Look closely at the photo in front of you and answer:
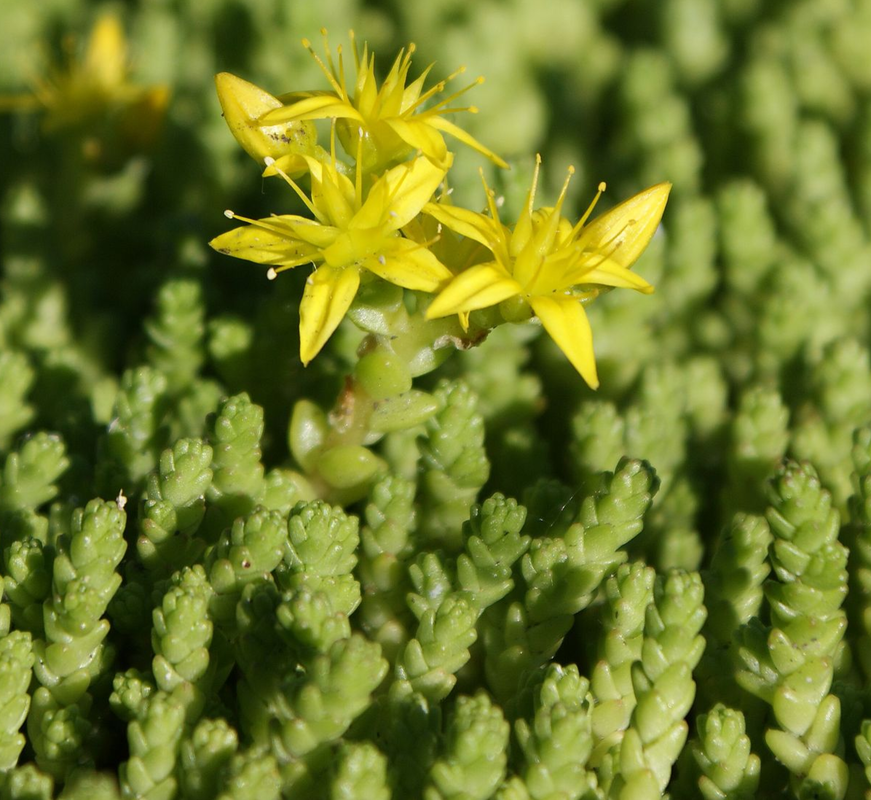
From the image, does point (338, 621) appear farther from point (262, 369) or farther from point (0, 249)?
point (0, 249)

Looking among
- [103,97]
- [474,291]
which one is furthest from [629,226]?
[103,97]

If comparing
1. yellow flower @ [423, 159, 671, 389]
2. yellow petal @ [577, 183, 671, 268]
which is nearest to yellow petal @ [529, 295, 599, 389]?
yellow flower @ [423, 159, 671, 389]

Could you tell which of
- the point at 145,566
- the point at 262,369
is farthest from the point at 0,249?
the point at 145,566

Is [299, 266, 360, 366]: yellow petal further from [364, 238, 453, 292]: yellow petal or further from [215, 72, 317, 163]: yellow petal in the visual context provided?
[215, 72, 317, 163]: yellow petal

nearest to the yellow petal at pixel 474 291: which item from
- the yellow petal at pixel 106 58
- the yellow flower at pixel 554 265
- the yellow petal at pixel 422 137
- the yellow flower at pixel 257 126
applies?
the yellow flower at pixel 554 265

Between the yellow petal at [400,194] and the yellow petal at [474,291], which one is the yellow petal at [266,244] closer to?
the yellow petal at [400,194]

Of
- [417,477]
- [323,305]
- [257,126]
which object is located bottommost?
[417,477]

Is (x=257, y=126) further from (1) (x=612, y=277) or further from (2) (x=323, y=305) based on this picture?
(1) (x=612, y=277)
